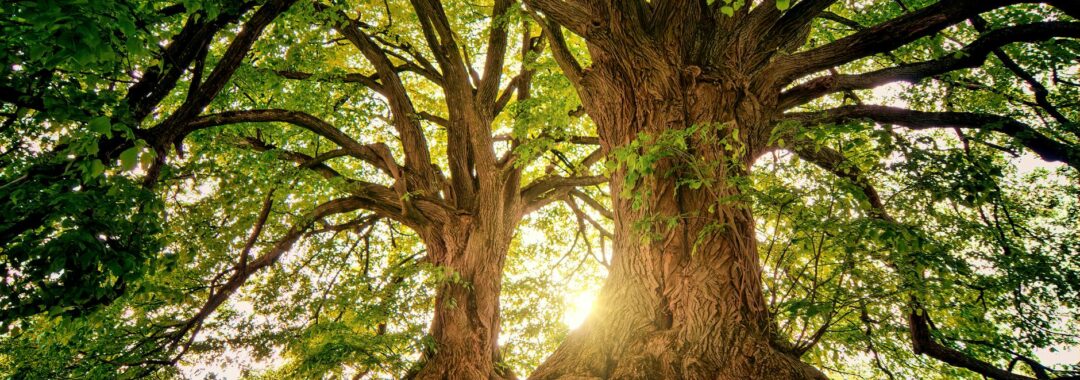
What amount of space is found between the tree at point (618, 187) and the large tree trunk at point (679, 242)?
0.02 m

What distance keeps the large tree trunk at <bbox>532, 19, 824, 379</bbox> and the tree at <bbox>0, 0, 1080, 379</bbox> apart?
0.7 inches

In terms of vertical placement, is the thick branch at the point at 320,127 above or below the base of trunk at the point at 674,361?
above

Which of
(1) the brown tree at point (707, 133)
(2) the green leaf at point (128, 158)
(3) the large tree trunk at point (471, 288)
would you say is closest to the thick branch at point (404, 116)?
(3) the large tree trunk at point (471, 288)

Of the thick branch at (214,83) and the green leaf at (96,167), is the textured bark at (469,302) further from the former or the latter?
the green leaf at (96,167)

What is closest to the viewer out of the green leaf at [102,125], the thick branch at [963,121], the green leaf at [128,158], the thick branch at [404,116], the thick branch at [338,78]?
the green leaf at [102,125]

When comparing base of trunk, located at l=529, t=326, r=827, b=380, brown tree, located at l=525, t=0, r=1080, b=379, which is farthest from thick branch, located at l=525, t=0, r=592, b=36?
base of trunk, located at l=529, t=326, r=827, b=380

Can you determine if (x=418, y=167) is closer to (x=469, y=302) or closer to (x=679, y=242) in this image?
(x=469, y=302)

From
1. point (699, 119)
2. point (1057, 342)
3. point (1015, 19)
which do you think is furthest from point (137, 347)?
point (1015, 19)

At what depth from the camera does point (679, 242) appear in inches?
127

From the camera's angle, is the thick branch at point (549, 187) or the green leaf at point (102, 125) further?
the thick branch at point (549, 187)

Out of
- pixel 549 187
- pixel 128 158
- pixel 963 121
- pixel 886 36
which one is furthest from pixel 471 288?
pixel 963 121

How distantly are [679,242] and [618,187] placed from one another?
2.47 feet

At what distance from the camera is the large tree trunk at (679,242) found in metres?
2.87

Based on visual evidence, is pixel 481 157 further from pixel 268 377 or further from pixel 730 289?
pixel 268 377
